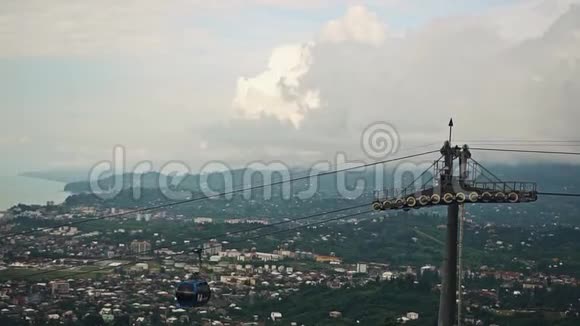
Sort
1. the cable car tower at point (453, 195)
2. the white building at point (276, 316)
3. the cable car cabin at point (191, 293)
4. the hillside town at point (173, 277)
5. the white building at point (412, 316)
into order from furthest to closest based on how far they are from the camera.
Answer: the white building at point (276, 316)
the hillside town at point (173, 277)
the white building at point (412, 316)
the cable car cabin at point (191, 293)
the cable car tower at point (453, 195)

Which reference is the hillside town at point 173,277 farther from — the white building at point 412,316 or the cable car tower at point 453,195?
the cable car tower at point 453,195

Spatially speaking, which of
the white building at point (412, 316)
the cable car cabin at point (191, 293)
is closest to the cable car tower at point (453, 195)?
the cable car cabin at point (191, 293)

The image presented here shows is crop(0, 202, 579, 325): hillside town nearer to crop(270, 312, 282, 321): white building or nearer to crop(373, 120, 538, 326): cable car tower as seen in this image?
crop(270, 312, 282, 321): white building

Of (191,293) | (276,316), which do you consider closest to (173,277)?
(276,316)

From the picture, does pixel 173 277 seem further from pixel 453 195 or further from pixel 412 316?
pixel 453 195

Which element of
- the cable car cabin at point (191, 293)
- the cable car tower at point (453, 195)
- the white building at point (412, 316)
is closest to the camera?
the cable car tower at point (453, 195)

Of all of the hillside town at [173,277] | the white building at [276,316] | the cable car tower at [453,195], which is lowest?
the white building at [276,316]

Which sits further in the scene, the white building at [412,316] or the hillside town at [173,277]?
the hillside town at [173,277]

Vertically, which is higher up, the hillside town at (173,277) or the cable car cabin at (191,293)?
the cable car cabin at (191,293)

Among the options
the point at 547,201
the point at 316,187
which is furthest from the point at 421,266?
the point at 547,201
